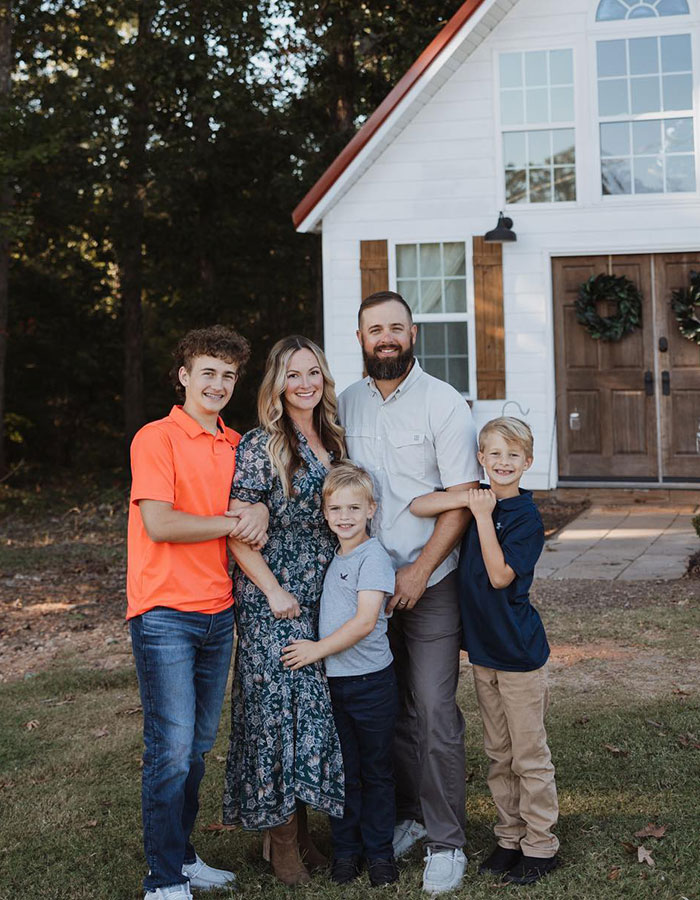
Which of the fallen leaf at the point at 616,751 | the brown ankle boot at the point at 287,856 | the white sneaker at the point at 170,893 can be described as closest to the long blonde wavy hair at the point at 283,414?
the brown ankle boot at the point at 287,856

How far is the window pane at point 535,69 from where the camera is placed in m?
11.0

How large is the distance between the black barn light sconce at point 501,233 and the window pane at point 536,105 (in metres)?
1.09

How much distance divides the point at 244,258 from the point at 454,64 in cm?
949

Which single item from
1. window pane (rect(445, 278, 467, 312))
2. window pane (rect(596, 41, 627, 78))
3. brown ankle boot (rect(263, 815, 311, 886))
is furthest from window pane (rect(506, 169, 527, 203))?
brown ankle boot (rect(263, 815, 311, 886))

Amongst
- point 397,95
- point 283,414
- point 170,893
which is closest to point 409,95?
point 397,95

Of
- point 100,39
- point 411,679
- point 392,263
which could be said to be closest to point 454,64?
point 392,263

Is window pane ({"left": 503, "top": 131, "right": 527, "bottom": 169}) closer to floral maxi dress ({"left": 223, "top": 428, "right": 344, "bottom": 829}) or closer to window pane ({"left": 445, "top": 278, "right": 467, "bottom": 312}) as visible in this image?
window pane ({"left": 445, "top": 278, "right": 467, "bottom": 312})

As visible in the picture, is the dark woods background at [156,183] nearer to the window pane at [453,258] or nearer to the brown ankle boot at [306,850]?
the window pane at [453,258]

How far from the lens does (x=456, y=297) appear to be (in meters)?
11.2

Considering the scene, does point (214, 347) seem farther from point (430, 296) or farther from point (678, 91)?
point (678, 91)

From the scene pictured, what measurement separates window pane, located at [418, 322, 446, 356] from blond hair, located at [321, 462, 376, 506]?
311 inches

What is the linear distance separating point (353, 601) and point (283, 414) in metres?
0.66

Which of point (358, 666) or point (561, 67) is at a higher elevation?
point (561, 67)

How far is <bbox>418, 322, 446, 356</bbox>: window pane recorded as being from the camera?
11219mm
